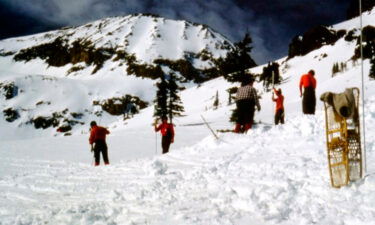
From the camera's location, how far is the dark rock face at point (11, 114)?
136 metres

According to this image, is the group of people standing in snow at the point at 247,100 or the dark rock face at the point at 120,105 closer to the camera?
the group of people standing in snow at the point at 247,100

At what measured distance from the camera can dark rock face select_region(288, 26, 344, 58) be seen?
58.2m

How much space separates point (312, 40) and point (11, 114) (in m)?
120

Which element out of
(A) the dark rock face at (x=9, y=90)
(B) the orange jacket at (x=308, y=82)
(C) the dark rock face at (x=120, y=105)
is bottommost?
(B) the orange jacket at (x=308, y=82)

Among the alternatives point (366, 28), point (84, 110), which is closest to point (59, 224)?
point (366, 28)

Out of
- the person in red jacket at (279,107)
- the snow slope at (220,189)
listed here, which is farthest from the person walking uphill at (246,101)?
the person in red jacket at (279,107)

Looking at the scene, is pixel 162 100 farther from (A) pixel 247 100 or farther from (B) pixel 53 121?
(B) pixel 53 121

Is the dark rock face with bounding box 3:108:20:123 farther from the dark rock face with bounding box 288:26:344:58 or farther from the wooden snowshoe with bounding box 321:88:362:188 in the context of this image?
the wooden snowshoe with bounding box 321:88:362:188

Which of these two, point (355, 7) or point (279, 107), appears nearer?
point (279, 107)

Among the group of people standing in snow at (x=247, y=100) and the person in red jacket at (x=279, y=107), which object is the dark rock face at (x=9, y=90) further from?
the group of people standing in snow at (x=247, y=100)

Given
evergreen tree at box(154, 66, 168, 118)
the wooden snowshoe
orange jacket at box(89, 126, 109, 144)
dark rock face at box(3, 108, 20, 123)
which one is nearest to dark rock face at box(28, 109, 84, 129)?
Answer: dark rock face at box(3, 108, 20, 123)

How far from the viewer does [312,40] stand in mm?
61438

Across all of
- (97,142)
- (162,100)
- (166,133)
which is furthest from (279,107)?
(162,100)

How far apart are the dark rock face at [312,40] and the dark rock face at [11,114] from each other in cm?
11322
